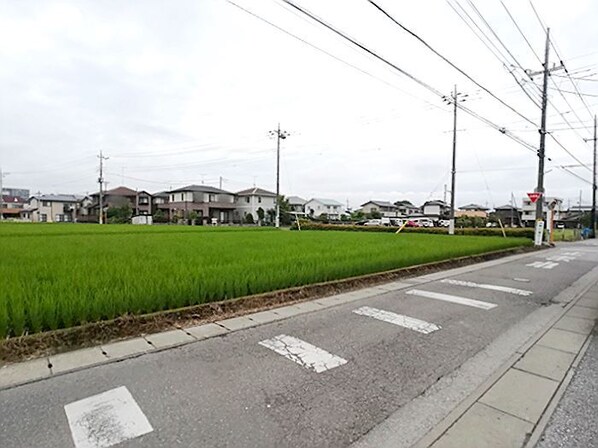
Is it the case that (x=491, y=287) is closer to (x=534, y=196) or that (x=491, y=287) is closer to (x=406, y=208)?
(x=534, y=196)

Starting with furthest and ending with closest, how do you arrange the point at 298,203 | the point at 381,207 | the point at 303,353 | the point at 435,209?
the point at 381,207, the point at 435,209, the point at 298,203, the point at 303,353

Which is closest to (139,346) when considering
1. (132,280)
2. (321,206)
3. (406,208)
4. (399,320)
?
(132,280)

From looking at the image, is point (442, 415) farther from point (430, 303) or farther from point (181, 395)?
point (430, 303)

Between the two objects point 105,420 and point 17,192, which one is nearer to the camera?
point 105,420

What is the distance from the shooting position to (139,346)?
364cm

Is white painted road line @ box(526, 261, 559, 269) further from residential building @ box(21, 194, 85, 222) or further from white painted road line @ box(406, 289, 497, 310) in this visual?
residential building @ box(21, 194, 85, 222)

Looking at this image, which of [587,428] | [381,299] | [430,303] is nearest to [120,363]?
[587,428]

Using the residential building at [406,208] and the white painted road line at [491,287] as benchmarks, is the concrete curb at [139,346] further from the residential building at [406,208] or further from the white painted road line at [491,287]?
the residential building at [406,208]

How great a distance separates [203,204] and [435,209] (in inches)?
1611

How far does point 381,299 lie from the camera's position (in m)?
6.06

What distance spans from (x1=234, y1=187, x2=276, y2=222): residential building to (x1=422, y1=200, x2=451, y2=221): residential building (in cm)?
2871

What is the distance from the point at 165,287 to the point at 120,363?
4.59ft

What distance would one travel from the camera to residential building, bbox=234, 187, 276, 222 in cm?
4872

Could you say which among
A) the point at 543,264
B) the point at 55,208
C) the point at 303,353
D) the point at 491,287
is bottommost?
the point at 543,264
